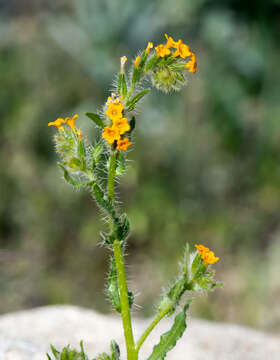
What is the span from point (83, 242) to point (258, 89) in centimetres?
364

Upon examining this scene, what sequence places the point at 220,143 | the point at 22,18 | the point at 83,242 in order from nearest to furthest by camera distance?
the point at 83,242 < the point at 220,143 < the point at 22,18

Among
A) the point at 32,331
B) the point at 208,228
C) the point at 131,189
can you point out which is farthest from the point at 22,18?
the point at 32,331

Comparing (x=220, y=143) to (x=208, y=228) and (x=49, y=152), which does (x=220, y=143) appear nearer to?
(x=208, y=228)

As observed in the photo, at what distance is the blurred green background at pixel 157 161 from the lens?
619cm

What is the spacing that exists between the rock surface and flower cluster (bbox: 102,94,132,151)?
5.12 ft

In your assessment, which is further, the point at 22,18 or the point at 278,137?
the point at 22,18

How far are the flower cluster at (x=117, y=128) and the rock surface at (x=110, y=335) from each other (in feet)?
5.12

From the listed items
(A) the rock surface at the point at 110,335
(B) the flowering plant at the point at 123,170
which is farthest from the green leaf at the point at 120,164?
(A) the rock surface at the point at 110,335

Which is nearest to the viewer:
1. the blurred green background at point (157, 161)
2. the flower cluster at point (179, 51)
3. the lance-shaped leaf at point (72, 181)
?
the lance-shaped leaf at point (72, 181)

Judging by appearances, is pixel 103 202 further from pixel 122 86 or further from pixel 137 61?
pixel 137 61

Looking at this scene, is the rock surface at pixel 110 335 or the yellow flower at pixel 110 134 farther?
the rock surface at pixel 110 335

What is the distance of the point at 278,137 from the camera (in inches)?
314

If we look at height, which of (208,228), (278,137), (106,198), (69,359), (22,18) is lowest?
(69,359)

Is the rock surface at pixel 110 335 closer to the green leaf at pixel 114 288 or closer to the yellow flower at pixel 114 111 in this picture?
the green leaf at pixel 114 288
